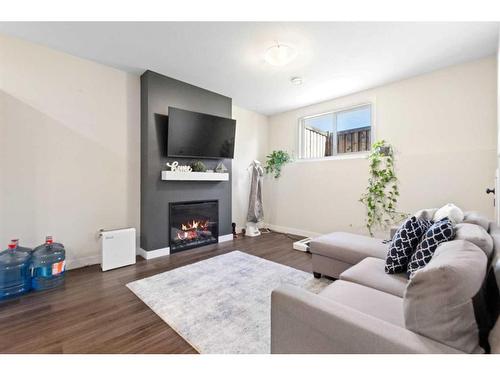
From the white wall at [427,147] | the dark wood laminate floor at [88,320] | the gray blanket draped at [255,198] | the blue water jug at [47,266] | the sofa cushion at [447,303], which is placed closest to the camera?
the sofa cushion at [447,303]

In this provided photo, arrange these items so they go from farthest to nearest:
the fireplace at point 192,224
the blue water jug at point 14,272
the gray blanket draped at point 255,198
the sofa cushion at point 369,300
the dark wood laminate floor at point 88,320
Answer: the gray blanket draped at point 255,198 < the fireplace at point 192,224 < the blue water jug at point 14,272 < the dark wood laminate floor at point 88,320 < the sofa cushion at point 369,300

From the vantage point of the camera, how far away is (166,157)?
11.0ft

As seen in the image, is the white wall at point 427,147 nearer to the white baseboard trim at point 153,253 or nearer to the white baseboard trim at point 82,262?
the white baseboard trim at point 153,253

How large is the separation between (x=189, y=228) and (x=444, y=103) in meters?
3.97

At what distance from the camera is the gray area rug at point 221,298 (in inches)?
61.6

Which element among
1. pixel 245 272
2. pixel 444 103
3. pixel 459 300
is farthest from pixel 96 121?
pixel 444 103

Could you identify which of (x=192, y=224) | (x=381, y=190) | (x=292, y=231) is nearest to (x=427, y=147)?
(x=381, y=190)

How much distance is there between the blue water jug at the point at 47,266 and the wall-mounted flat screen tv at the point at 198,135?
1.72 metres

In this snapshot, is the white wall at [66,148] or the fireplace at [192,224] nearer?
the white wall at [66,148]

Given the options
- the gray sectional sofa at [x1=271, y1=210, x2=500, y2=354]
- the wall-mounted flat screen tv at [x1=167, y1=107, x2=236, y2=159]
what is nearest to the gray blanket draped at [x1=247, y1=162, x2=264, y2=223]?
the wall-mounted flat screen tv at [x1=167, y1=107, x2=236, y2=159]

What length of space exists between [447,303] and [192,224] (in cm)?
337

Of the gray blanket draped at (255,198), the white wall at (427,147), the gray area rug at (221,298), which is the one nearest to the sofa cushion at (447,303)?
the gray area rug at (221,298)

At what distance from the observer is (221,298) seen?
6.84 feet

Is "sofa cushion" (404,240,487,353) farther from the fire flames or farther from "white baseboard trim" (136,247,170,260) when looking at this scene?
the fire flames
